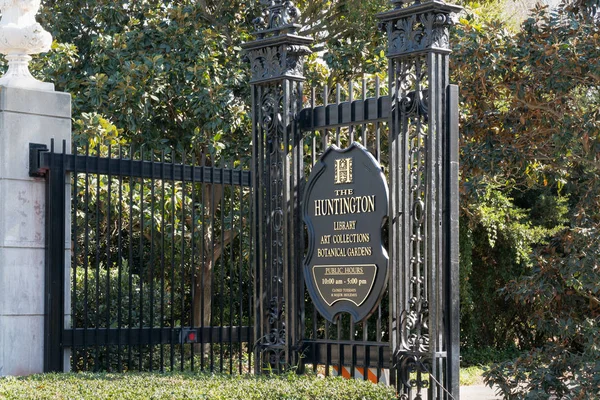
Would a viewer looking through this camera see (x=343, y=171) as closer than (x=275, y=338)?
Yes

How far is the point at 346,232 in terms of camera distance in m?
6.75

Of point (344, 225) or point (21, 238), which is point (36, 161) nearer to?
point (21, 238)

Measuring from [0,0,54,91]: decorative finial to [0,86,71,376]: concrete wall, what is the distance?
0.79ft

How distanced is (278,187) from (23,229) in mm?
2005

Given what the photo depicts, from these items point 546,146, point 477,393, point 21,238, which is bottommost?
point 477,393

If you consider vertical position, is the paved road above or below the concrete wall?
below

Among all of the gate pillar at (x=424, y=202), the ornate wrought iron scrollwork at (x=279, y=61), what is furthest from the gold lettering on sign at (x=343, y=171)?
the ornate wrought iron scrollwork at (x=279, y=61)

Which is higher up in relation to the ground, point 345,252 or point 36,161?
point 36,161

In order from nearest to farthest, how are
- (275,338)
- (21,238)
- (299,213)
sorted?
(21,238) → (299,213) → (275,338)

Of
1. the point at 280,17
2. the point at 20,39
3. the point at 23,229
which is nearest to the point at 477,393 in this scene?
the point at 280,17

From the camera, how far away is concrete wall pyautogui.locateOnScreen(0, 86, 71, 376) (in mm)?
6930

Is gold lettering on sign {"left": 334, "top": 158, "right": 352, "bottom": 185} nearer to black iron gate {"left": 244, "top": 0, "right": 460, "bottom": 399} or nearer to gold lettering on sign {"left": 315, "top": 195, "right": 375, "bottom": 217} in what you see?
gold lettering on sign {"left": 315, "top": 195, "right": 375, "bottom": 217}

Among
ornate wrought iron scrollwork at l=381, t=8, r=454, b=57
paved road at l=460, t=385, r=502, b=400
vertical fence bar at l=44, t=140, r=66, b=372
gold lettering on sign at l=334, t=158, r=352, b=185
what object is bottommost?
paved road at l=460, t=385, r=502, b=400

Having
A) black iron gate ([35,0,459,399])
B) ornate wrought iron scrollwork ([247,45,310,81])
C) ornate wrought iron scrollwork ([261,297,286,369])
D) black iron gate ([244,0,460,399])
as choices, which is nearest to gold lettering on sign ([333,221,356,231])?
black iron gate ([244,0,460,399])
